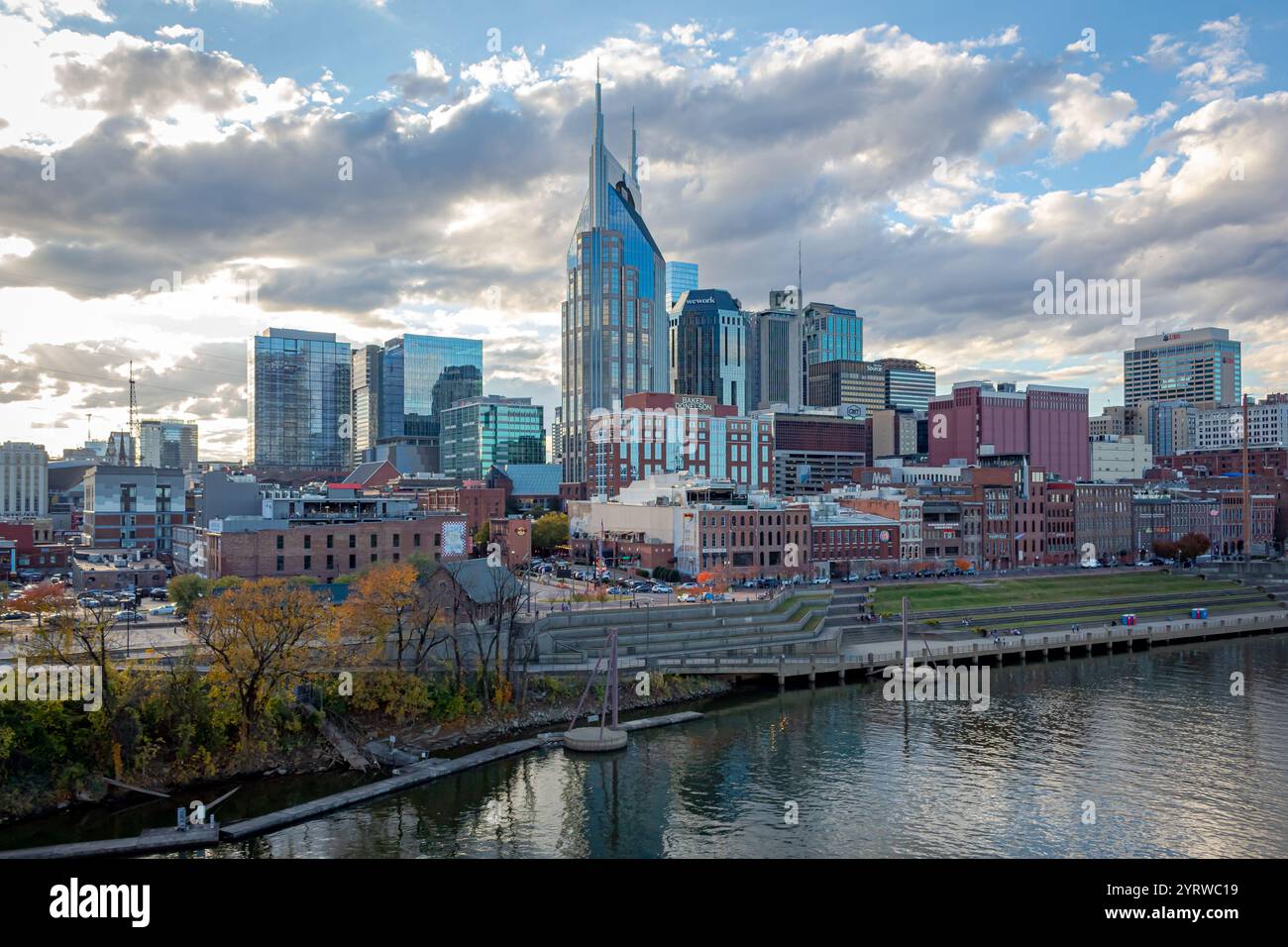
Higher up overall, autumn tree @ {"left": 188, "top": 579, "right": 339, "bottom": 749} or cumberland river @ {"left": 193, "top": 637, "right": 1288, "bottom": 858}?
autumn tree @ {"left": 188, "top": 579, "right": 339, "bottom": 749}

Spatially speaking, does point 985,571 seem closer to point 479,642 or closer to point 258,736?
point 479,642

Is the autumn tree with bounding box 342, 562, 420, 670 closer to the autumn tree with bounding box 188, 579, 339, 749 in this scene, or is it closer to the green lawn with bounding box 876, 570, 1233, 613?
the autumn tree with bounding box 188, 579, 339, 749

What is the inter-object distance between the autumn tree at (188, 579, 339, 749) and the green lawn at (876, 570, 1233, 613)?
52.3 m

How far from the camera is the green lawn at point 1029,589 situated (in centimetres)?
8681

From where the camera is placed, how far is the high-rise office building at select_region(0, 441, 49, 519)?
182000 mm

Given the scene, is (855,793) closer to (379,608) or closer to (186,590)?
(379,608)

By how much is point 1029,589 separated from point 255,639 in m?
77.6

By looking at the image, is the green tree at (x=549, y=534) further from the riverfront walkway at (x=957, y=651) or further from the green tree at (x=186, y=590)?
the green tree at (x=186, y=590)

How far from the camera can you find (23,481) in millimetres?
186500

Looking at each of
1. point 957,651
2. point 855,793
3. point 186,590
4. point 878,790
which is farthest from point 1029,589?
point 186,590

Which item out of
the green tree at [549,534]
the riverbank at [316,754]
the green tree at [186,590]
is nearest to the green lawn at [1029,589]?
the riverbank at [316,754]

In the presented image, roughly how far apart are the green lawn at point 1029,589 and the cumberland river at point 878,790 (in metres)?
28.4

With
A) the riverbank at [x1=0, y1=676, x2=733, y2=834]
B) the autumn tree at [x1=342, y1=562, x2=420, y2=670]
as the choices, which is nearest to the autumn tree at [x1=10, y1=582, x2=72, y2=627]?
the riverbank at [x1=0, y1=676, x2=733, y2=834]

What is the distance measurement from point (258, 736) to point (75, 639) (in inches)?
357
